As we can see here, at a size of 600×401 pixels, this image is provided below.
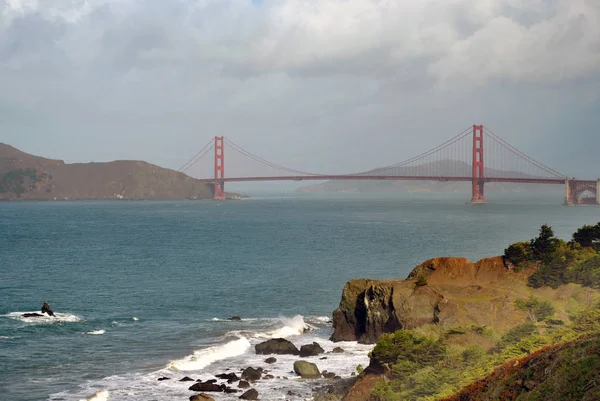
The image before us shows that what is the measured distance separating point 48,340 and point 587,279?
2894cm

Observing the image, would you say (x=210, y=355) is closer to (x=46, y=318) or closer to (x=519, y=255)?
(x=46, y=318)

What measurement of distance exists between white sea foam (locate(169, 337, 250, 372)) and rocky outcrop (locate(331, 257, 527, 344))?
17.5ft

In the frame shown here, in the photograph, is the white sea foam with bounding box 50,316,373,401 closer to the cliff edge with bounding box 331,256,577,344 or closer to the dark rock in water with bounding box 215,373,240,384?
the dark rock in water with bounding box 215,373,240,384

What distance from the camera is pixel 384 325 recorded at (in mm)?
36625

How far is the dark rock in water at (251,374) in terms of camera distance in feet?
99.2

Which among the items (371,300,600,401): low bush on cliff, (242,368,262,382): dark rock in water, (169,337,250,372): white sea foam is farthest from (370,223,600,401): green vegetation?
(169,337,250,372): white sea foam

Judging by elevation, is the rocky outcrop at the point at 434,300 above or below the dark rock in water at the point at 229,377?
above

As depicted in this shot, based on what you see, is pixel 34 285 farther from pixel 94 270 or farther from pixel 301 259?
pixel 301 259

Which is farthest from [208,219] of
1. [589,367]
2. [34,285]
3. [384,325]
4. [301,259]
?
[589,367]

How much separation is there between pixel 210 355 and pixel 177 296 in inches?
740

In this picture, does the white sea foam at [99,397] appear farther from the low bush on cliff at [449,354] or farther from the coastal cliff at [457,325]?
the low bush on cliff at [449,354]

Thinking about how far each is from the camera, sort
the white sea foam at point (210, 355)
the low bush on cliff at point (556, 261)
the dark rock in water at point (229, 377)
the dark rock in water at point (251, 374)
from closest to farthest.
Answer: the dark rock in water at point (229, 377) → the dark rock in water at point (251, 374) → the white sea foam at point (210, 355) → the low bush on cliff at point (556, 261)

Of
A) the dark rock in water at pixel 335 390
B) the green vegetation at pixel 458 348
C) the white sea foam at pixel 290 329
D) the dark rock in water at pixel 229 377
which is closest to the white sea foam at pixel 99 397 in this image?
the dark rock in water at pixel 229 377

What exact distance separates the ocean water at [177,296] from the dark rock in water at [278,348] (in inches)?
27.6
